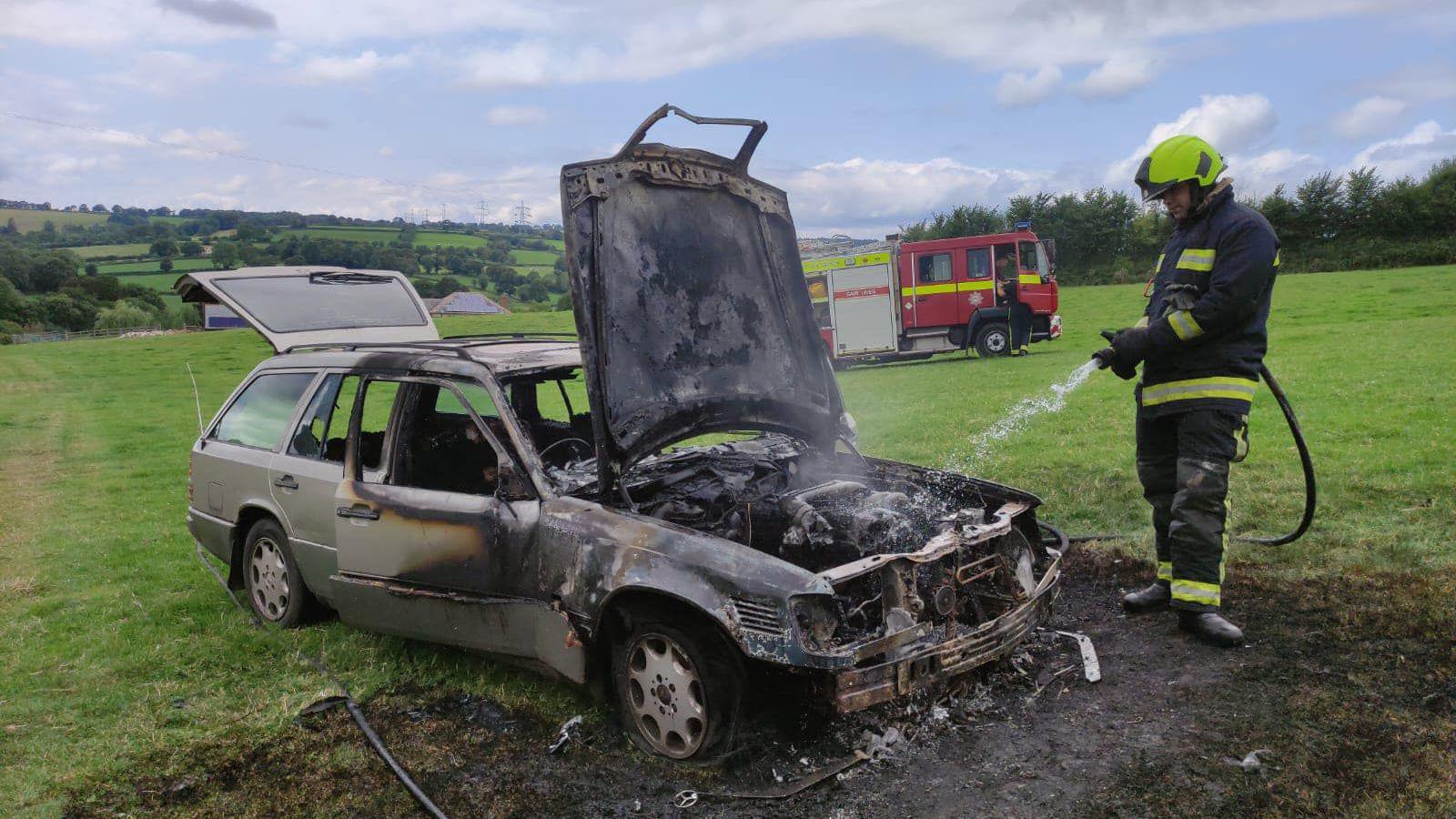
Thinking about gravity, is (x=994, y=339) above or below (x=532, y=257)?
below

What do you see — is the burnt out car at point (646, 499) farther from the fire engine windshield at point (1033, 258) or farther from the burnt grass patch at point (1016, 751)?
the fire engine windshield at point (1033, 258)

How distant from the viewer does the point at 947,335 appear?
23594 millimetres

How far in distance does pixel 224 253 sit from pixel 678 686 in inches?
2422

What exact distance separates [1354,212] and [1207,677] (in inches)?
1912

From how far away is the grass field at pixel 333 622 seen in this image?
432cm

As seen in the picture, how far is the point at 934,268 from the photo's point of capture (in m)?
23.2

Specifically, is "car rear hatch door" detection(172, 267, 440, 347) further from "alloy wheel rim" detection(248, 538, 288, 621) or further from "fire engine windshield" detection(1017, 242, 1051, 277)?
"fire engine windshield" detection(1017, 242, 1051, 277)

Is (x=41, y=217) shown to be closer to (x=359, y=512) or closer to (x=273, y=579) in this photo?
(x=273, y=579)

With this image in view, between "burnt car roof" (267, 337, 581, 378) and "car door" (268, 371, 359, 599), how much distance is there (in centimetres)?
15

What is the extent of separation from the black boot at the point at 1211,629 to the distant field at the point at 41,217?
98.8 metres

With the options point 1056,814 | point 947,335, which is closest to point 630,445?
point 1056,814

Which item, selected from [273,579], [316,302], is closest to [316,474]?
[273,579]

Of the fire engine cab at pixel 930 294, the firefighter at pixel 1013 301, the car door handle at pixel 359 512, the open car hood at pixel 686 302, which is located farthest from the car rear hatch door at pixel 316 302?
the firefighter at pixel 1013 301

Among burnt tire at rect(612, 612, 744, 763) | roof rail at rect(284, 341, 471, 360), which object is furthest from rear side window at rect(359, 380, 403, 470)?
burnt tire at rect(612, 612, 744, 763)
